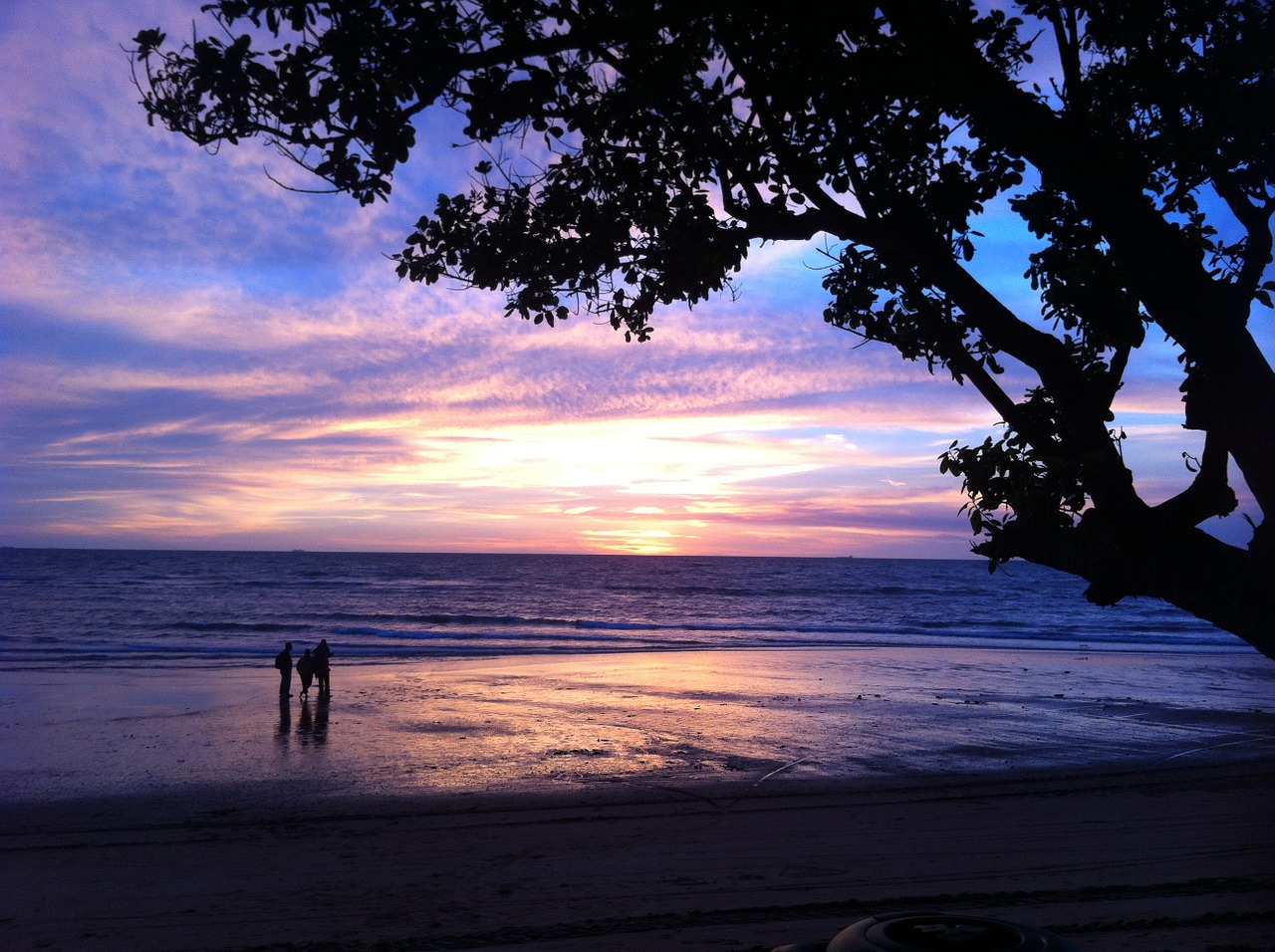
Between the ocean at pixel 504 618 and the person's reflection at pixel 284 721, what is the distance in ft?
32.3

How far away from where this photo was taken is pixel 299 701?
18.8m

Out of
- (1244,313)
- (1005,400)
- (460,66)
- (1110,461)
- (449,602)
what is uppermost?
(460,66)

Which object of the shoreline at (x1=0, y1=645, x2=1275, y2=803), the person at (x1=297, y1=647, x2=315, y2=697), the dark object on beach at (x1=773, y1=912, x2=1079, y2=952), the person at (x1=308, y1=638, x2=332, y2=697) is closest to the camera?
the dark object on beach at (x1=773, y1=912, x2=1079, y2=952)

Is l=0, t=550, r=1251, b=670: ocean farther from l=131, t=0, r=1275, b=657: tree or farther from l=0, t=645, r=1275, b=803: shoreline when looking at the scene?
l=131, t=0, r=1275, b=657: tree

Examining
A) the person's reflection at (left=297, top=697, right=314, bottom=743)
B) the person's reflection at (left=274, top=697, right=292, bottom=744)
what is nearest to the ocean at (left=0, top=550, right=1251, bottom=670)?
the person's reflection at (left=274, top=697, right=292, bottom=744)

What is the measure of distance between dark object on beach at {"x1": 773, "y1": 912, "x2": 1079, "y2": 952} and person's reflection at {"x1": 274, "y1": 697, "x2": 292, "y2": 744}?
13707mm

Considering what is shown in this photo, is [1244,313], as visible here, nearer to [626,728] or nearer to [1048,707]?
[626,728]

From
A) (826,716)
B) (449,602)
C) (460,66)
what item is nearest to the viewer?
(460,66)

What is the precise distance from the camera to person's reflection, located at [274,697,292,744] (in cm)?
1480

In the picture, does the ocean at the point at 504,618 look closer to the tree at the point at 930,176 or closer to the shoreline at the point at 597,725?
the shoreline at the point at 597,725

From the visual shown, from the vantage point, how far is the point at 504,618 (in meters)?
47.1

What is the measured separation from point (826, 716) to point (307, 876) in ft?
35.7

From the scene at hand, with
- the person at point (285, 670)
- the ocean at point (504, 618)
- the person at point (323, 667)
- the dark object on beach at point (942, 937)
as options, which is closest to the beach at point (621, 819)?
the person at point (285, 670)

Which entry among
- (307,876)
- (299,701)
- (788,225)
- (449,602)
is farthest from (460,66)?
(449,602)
